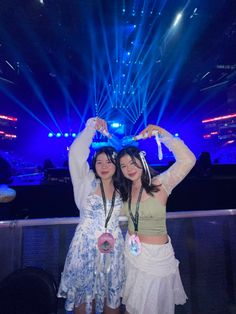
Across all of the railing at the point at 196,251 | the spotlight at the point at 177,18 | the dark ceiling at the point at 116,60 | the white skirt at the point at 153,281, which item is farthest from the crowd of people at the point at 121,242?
the spotlight at the point at 177,18

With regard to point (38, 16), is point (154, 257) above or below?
below

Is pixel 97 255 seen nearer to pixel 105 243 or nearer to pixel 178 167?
A: pixel 105 243

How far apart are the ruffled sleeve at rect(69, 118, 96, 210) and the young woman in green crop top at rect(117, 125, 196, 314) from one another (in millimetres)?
294

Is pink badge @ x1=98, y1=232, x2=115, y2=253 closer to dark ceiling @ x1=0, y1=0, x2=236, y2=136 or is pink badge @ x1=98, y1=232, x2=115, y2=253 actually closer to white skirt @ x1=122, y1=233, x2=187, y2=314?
white skirt @ x1=122, y1=233, x2=187, y2=314

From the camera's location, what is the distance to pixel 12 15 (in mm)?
5523

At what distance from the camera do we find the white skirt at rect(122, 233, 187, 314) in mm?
1504

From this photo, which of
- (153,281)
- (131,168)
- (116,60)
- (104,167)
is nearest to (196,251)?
(153,281)

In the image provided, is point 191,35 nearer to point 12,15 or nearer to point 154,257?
point 12,15

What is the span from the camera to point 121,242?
1647 millimetres

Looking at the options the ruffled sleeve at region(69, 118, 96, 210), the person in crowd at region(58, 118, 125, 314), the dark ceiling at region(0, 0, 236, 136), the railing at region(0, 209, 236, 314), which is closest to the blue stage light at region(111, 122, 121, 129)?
the dark ceiling at region(0, 0, 236, 136)

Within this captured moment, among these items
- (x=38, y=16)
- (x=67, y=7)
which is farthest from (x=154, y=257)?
(x=38, y=16)

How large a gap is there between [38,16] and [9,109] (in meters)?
6.68

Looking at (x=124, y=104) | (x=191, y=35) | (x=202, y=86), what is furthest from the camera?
(x=124, y=104)

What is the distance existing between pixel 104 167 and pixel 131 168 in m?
0.23
